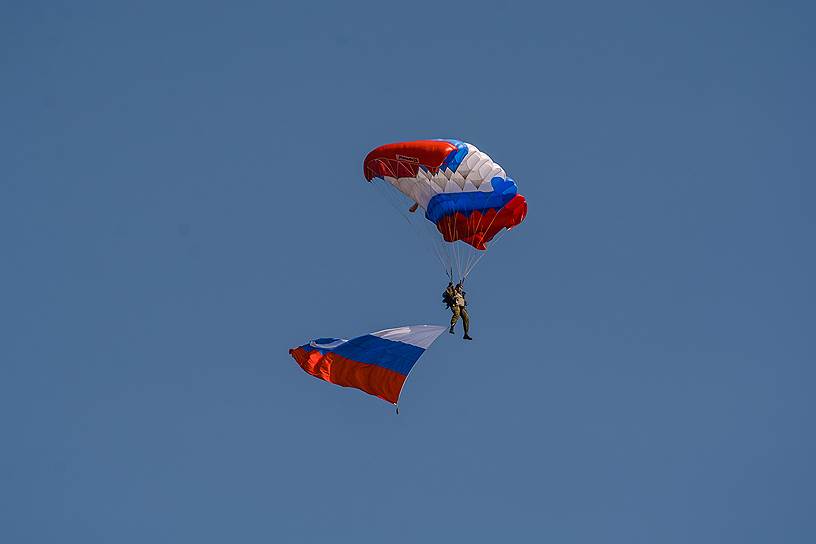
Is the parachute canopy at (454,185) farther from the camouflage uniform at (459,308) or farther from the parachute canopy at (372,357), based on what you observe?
the parachute canopy at (372,357)

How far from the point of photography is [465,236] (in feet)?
87.3

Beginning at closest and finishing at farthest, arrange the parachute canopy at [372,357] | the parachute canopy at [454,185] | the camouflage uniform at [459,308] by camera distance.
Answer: the camouflage uniform at [459,308] < the parachute canopy at [454,185] < the parachute canopy at [372,357]

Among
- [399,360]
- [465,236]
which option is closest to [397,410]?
Answer: [399,360]

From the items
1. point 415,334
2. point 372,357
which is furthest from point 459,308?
point 372,357

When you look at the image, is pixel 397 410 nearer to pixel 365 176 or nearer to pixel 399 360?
pixel 399 360

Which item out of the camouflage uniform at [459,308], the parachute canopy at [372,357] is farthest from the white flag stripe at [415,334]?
the camouflage uniform at [459,308]

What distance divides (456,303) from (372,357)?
2325 millimetres

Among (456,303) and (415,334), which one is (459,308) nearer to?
(456,303)

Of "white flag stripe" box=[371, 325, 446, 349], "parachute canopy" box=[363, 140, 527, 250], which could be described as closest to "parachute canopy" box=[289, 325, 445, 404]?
"white flag stripe" box=[371, 325, 446, 349]

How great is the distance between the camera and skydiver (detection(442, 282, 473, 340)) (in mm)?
25203

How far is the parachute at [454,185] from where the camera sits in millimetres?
25578

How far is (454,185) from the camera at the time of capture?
2591cm

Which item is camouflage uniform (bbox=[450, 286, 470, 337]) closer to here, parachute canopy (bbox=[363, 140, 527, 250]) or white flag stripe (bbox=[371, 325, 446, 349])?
white flag stripe (bbox=[371, 325, 446, 349])

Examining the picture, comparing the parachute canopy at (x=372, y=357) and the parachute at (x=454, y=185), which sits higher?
the parachute at (x=454, y=185)
